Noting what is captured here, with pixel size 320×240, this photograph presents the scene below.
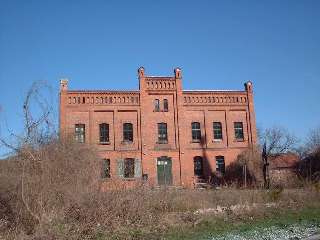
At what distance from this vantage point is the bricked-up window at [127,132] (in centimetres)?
3445

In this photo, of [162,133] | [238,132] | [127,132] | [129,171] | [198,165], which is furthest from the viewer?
[238,132]

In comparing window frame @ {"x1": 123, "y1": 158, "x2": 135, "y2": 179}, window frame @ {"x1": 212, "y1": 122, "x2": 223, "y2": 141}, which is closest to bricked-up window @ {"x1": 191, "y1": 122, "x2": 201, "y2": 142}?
window frame @ {"x1": 212, "y1": 122, "x2": 223, "y2": 141}

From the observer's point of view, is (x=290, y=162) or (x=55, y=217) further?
(x=290, y=162)

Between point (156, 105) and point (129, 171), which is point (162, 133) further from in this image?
point (129, 171)

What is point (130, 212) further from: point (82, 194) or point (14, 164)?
point (14, 164)

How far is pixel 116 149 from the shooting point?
1334 inches

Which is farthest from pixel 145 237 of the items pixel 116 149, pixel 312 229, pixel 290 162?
pixel 290 162

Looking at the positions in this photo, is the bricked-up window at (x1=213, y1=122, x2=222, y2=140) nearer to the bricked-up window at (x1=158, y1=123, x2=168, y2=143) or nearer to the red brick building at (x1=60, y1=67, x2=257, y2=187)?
the red brick building at (x1=60, y1=67, x2=257, y2=187)

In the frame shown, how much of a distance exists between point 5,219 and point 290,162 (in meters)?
31.2

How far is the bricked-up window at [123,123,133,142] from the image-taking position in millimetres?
34447

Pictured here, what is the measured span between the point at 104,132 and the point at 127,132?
Result: 1.91 m

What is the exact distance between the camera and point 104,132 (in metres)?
34.4

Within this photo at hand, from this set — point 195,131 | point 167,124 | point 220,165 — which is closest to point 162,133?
point 167,124

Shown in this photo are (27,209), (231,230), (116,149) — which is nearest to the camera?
(27,209)
